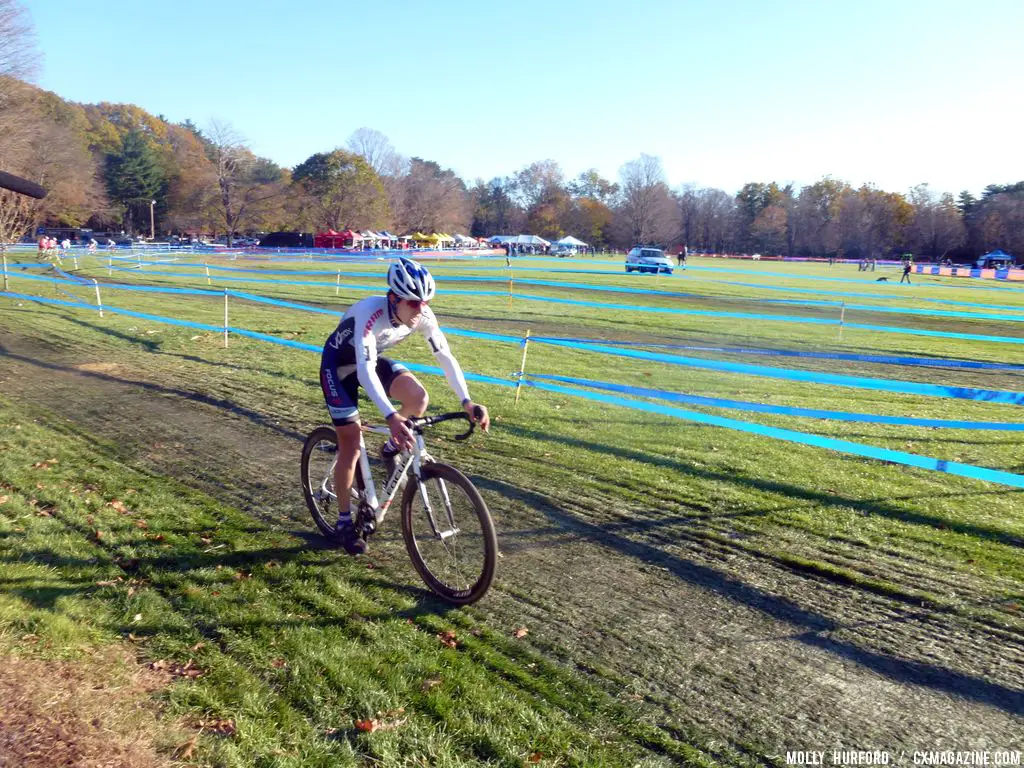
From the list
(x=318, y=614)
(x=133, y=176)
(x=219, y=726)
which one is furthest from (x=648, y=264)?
(x=133, y=176)

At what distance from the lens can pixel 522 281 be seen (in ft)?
110

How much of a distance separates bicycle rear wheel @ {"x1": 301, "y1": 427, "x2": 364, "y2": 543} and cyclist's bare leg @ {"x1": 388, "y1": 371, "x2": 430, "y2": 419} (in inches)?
25.9

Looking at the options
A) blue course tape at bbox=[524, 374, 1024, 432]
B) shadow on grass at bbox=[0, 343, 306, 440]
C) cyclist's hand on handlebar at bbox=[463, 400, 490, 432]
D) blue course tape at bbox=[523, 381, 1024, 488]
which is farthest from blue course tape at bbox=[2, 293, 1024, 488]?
cyclist's hand on handlebar at bbox=[463, 400, 490, 432]

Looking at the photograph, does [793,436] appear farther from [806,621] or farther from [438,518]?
[438,518]

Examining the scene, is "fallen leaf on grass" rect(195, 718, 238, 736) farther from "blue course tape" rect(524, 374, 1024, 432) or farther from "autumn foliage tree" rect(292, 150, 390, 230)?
"autumn foliage tree" rect(292, 150, 390, 230)

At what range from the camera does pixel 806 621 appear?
4371 mm

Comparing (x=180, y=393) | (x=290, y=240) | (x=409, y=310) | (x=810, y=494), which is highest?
(x=290, y=240)

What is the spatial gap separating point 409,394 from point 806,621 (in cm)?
299

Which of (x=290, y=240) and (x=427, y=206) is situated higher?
(x=427, y=206)

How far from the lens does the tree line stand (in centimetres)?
8288

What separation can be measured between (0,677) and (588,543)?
3.67 meters

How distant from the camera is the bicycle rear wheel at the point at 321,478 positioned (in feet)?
17.9

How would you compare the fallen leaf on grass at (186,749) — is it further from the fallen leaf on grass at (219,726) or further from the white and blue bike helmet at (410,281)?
the white and blue bike helmet at (410,281)

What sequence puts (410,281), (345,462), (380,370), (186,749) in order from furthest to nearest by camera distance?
(380,370) < (345,462) < (410,281) < (186,749)
